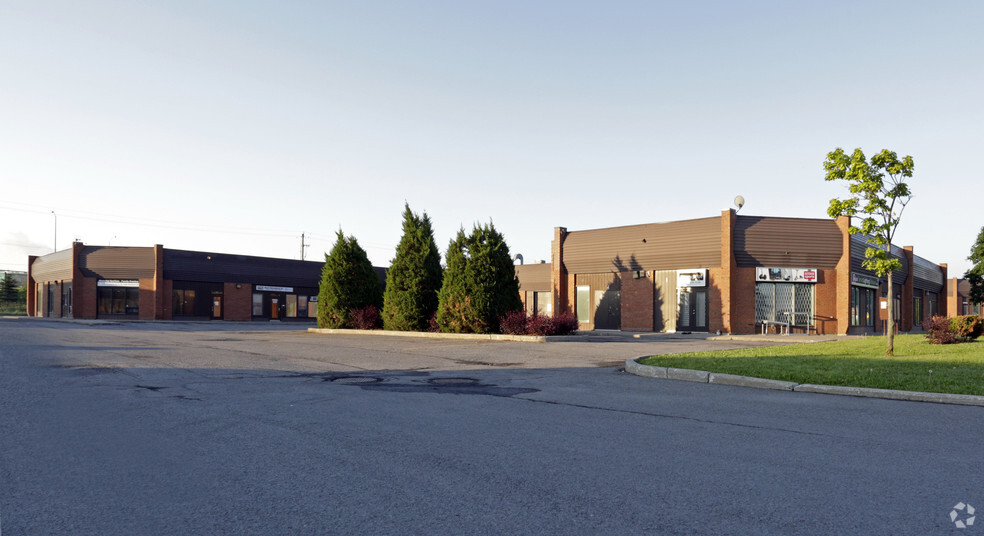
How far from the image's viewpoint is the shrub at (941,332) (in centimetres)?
2038

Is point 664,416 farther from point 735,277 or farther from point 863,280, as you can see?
point 863,280

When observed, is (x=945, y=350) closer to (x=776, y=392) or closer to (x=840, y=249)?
(x=776, y=392)

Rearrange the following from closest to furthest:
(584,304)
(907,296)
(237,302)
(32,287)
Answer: (584,304), (907,296), (237,302), (32,287)

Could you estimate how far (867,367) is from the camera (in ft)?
42.4

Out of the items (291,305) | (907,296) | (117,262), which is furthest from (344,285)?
(907,296)

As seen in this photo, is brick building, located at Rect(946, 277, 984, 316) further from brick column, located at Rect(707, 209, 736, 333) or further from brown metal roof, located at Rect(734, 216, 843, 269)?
brick column, located at Rect(707, 209, 736, 333)

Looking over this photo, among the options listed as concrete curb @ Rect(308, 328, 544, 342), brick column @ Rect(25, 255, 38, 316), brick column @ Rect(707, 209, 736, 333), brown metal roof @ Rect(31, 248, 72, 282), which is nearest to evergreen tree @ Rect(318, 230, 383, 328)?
concrete curb @ Rect(308, 328, 544, 342)

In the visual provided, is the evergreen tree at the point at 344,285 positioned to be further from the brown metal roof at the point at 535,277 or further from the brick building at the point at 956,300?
the brick building at the point at 956,300

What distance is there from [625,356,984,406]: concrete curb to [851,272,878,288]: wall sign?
2831 cm

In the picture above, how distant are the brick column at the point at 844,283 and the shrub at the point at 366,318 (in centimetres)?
2482

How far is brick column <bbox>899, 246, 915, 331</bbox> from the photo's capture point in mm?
46375

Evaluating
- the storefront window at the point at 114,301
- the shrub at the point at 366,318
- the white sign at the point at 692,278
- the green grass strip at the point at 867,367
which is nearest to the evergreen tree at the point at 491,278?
the shrub at the point at 366,318

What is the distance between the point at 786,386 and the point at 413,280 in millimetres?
21930

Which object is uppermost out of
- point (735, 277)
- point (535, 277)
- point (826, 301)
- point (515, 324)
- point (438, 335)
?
point (535, 277)
